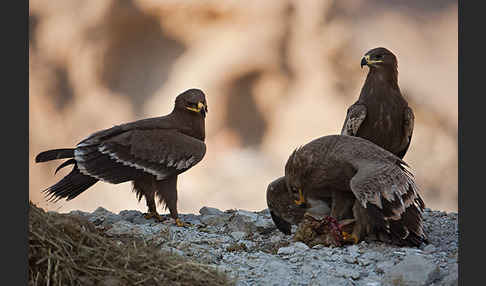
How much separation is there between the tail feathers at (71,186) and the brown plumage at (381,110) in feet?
10.4

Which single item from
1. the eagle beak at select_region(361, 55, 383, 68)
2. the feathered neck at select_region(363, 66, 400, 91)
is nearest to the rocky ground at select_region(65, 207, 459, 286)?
the feathered neck at select_region(363, 66, 400, 91)

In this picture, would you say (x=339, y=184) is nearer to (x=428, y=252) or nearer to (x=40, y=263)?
(x=428, y=252)

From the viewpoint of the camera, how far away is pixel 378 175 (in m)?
5.45

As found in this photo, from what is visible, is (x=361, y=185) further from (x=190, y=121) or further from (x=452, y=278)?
(x=190, y=121)

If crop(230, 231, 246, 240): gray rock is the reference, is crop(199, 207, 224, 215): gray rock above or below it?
above

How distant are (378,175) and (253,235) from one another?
188cm

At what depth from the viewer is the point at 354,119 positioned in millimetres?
7863

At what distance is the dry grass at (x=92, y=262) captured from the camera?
4098mm

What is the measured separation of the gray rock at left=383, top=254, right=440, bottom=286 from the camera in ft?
15.0

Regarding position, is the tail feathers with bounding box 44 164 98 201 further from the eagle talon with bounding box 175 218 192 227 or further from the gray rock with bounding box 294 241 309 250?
the gray rock with bounding box 294 241 309 250

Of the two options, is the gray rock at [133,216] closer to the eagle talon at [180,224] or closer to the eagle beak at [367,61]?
the eagle talon at [180,224]

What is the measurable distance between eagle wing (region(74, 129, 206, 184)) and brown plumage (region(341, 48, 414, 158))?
6.57 feet

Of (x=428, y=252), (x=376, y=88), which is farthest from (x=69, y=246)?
(x=376, y=88)

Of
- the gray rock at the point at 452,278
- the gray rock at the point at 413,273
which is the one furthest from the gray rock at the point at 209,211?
the gray rock at the point at 452,278
